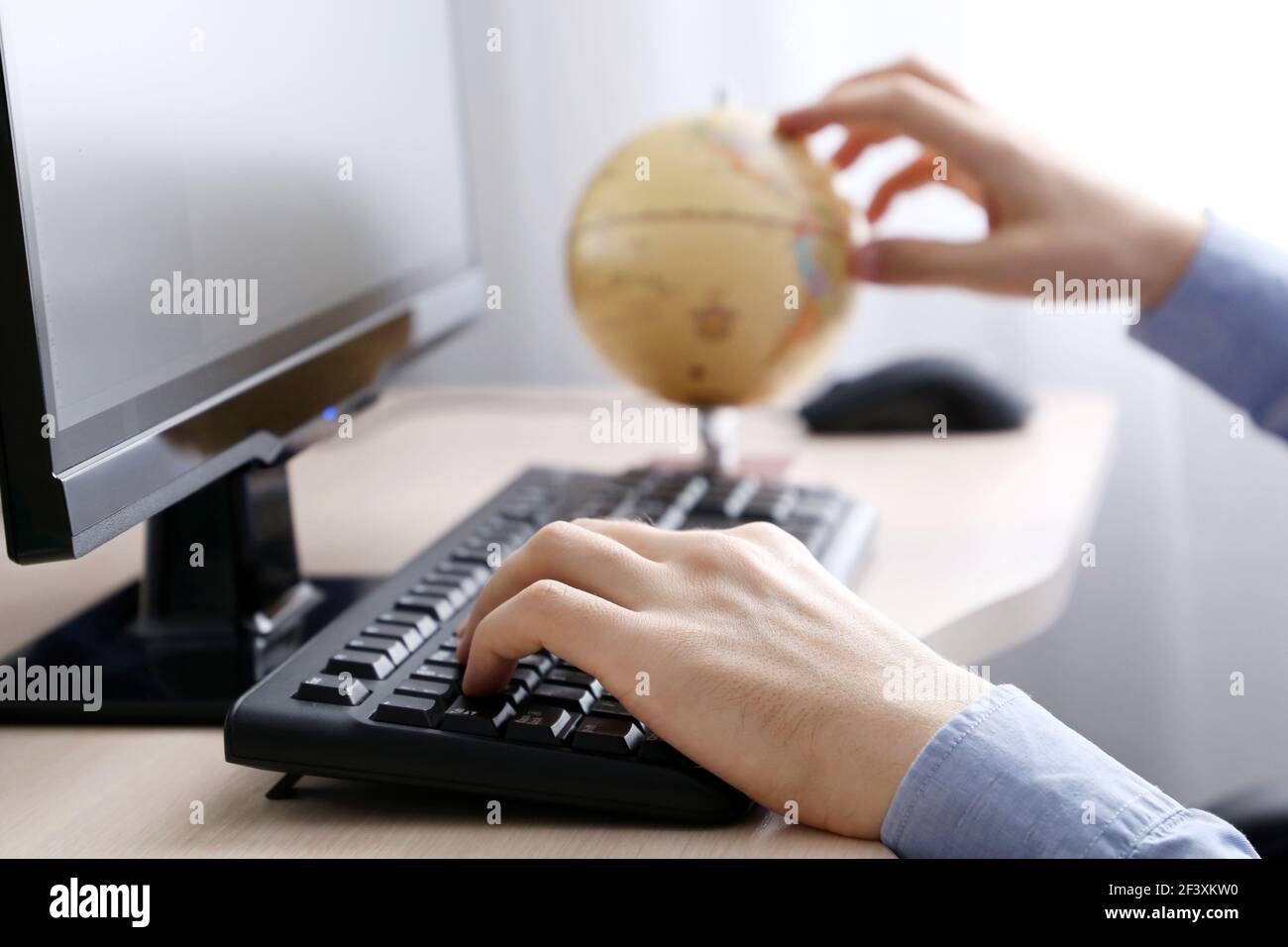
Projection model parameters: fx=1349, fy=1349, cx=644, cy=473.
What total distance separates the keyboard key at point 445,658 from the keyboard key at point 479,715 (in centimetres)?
3

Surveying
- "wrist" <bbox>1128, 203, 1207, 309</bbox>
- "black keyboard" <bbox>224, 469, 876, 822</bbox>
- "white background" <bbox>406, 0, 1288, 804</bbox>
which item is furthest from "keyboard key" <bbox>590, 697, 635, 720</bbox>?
"white background" <bbox>406, 0, 1288, 804</bbox>

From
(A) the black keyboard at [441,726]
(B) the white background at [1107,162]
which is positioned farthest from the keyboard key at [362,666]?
(B) the white background at [1107,162]

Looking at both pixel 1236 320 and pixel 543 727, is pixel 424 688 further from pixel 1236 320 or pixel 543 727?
pixel 1236 320

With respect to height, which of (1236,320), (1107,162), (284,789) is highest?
(1107,162)

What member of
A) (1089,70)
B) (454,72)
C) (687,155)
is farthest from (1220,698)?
(454,72)

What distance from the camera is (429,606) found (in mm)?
607

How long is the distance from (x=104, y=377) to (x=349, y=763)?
178 millimetres

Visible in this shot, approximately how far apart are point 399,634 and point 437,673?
1.5 inches

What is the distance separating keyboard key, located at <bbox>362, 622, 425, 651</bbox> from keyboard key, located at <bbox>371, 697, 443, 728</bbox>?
0.06 meters

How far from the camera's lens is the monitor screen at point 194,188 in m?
0.50

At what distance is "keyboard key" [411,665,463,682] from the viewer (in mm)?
537

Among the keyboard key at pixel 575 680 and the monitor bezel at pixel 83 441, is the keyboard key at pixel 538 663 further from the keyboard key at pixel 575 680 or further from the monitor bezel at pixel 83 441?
the monitor bezel at pixel 83 441

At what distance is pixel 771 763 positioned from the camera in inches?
18.5

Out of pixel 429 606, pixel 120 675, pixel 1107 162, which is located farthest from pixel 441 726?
pixel 1107 162
